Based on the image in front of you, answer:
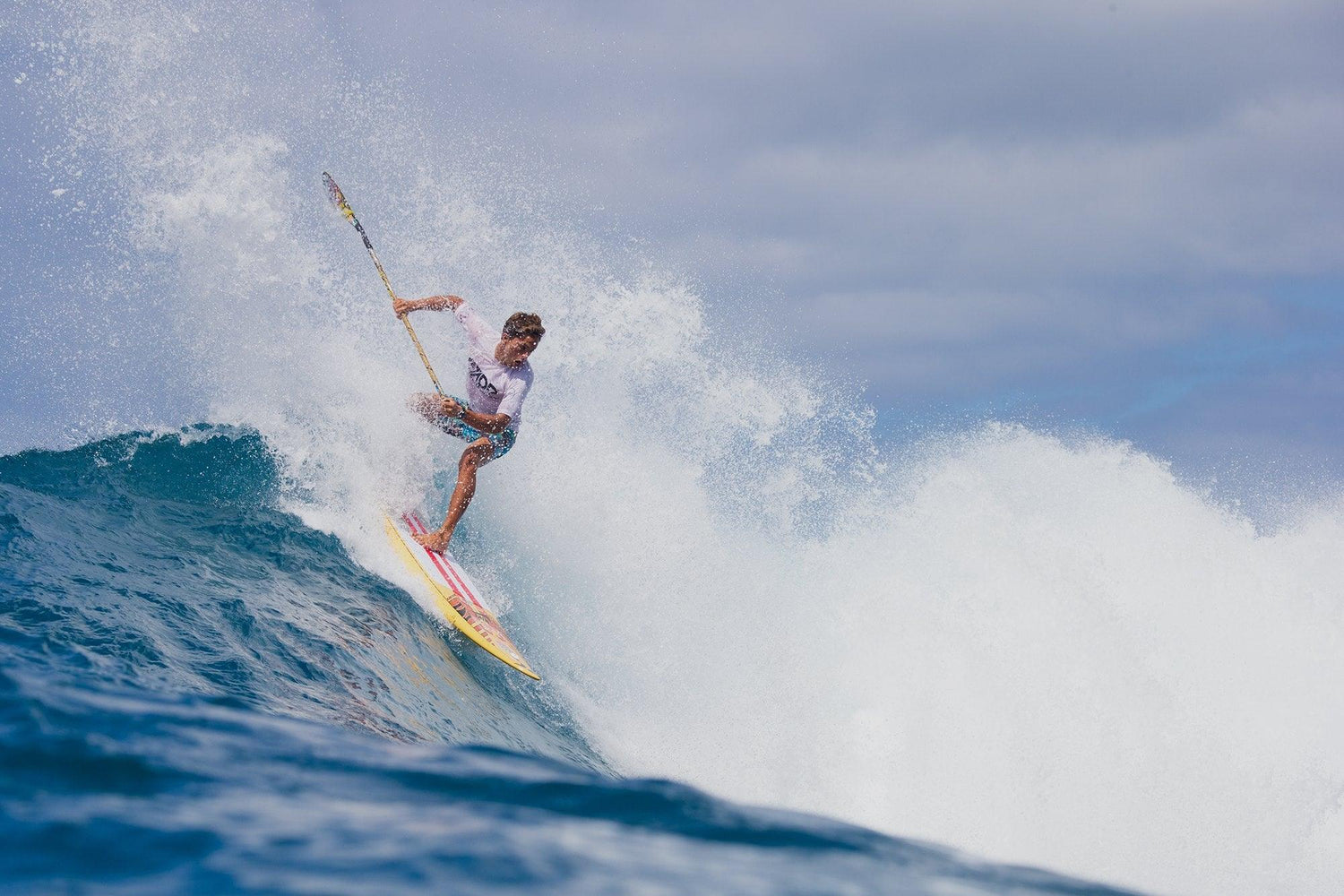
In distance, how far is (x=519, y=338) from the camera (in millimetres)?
8117

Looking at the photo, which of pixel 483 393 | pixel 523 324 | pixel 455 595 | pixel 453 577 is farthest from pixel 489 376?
pixel 455 595

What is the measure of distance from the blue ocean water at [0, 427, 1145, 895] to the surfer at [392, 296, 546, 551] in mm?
2587

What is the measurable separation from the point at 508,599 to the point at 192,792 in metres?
6.95

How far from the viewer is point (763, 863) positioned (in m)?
2.67

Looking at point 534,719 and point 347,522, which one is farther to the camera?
point 347,522

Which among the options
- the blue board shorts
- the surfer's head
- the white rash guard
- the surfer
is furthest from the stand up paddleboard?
the surfer's head

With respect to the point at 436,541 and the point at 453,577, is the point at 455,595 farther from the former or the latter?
the point at 436,541

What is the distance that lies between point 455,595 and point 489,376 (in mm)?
A: 1814

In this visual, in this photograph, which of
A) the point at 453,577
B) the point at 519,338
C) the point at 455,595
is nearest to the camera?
the point at 455,595

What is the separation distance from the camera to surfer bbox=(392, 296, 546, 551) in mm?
8195

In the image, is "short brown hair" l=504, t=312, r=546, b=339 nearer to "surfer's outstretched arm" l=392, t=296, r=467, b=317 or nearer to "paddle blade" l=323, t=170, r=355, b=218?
"surfer's outstretched arm" l=392, t=296, r=467, b=317

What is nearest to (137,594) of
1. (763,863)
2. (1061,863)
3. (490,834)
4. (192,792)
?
(192,792)

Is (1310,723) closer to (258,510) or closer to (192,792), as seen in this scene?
(258,510)

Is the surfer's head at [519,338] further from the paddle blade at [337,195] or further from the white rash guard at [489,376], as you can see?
the paddle blade at [337,195]
